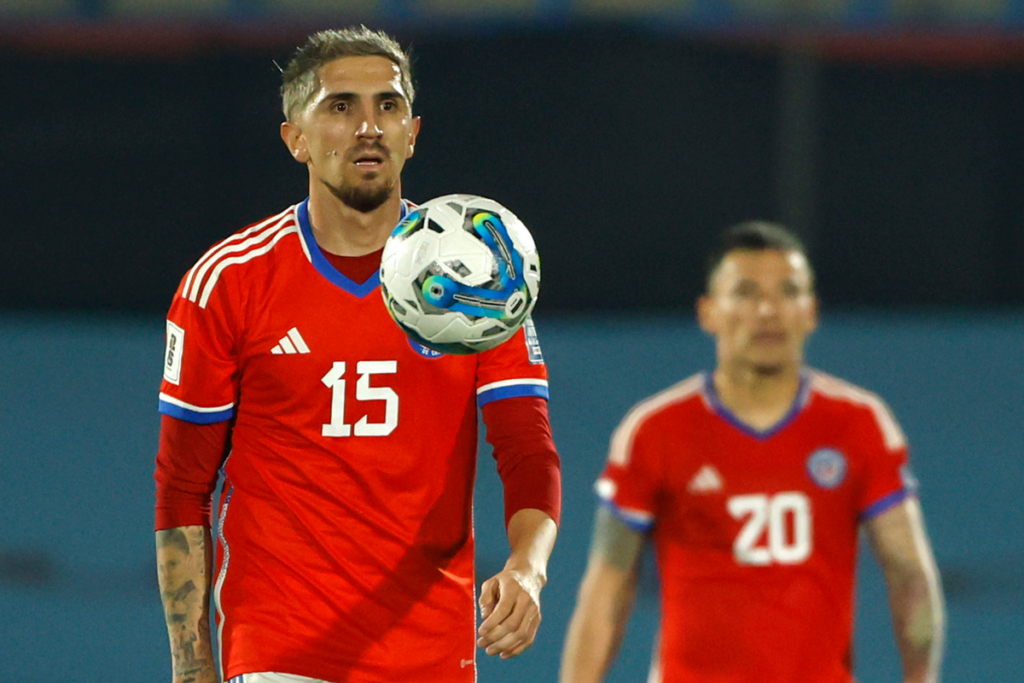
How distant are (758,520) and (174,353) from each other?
1.34 m

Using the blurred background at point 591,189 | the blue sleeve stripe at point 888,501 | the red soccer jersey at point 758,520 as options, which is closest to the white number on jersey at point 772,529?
the red soccer jersey at point 758,520

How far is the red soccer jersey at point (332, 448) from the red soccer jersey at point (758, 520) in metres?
0.73

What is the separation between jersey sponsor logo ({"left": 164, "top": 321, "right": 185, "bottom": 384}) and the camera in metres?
2.63

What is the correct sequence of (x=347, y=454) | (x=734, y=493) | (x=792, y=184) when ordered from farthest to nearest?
(x=792, y=184)
(x=734, y=493)
(x=347, y=454)

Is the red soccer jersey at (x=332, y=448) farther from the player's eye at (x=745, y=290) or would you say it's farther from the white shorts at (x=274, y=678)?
the player's eye at (x=745, y=290)

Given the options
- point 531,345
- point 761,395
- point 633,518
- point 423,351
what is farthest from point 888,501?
point 423,351

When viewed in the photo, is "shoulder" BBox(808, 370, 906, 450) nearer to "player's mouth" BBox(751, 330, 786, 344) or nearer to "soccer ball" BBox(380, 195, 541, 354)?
"player's mouth" BBox(751, 330, 786, 344)

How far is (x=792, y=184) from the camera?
6.64 m

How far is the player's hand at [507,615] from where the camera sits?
7.27 ft

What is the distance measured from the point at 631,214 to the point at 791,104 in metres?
0.88

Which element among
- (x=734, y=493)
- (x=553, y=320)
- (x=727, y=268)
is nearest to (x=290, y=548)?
(x=734, y=493)

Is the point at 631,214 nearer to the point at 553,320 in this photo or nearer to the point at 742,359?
the point at 553,320

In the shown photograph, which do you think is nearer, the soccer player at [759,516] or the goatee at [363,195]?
the goatee at [363,195]

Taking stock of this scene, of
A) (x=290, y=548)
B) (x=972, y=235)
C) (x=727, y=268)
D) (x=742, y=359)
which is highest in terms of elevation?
(x=972, y=235)
